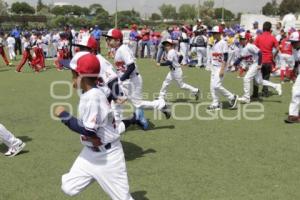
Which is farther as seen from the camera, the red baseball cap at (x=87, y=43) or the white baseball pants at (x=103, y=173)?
the red baseball cap at (x=87, y=43)

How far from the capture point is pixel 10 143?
22.4 feet

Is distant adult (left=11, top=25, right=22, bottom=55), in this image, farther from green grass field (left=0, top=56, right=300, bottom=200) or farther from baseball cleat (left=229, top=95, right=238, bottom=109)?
baseball cleat (left=229, top=95, right=238, bottom=109)

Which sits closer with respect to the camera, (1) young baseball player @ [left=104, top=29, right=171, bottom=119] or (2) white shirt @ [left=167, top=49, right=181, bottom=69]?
(1) young baseball player @ [left=104, top=29, right=171, bottom=119]

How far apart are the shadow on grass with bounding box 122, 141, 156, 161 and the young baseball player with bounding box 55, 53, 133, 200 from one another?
2.57 m

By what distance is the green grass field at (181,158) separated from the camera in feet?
17.7

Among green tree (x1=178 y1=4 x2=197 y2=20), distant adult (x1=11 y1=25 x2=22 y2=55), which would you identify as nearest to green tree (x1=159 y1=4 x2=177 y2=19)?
green tree (x1=178 y1=4 x2=197 y2=20)

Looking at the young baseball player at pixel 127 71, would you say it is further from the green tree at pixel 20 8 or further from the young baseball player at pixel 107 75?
the green tree at pixel 20 8

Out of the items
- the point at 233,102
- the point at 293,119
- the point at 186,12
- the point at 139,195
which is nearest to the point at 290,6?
the point at 186,12

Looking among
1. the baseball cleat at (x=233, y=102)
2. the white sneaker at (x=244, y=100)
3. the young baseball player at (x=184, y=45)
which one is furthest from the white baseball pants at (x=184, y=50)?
the baseball cleat at (x=233, y=102)

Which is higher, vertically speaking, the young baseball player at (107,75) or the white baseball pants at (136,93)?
the young baseball player at (107,75)

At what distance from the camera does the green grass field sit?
17.7 feet

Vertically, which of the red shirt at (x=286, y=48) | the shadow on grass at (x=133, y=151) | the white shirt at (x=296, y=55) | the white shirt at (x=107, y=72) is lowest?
the shadow on grass at (x=133, y=151)

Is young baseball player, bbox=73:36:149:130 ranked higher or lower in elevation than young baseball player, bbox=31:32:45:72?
higher

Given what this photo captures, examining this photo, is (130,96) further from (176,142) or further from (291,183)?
(291,183)
